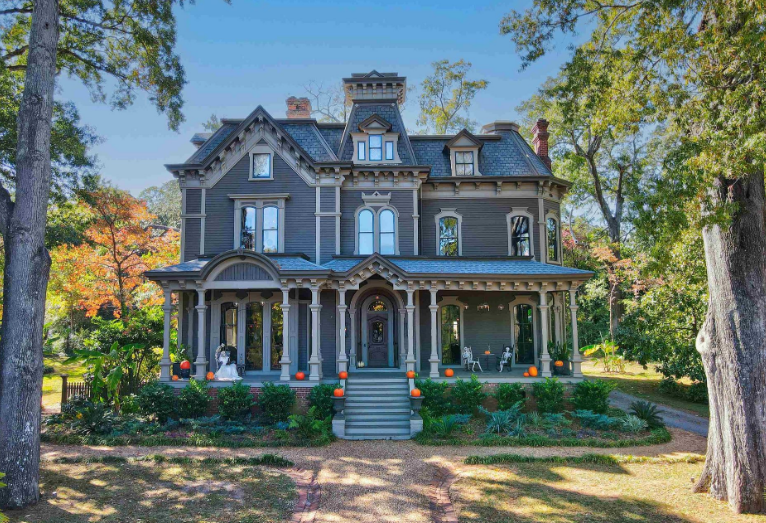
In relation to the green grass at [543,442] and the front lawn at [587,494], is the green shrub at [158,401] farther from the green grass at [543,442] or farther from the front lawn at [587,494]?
the front lawn at [587,494]

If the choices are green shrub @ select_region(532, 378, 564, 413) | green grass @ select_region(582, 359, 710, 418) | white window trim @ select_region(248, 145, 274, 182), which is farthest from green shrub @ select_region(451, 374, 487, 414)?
white window trim @ select_region(248, 145, 274, 182)

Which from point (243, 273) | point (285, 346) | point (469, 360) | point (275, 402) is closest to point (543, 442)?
point (469, 360)

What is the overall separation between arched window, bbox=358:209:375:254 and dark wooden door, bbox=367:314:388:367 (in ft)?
8.44

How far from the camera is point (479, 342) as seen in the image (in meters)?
18.4

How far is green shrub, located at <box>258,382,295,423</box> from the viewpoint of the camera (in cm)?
1365

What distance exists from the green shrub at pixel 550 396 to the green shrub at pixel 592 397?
1.62 ft

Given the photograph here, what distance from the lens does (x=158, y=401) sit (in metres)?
13.6

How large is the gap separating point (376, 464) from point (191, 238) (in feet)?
37.5

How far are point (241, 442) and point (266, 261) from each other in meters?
5.47

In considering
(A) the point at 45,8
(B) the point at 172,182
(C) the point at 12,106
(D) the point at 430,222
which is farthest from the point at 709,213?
(B) the point at 172,182

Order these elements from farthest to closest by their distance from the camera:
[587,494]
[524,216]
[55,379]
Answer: [55,379] < [524,216] < [587,494]

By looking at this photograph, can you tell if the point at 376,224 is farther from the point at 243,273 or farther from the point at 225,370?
the point at 225,370

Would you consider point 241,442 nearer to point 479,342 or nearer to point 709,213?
point 479,342

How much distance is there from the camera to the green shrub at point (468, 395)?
1433 centimetres
